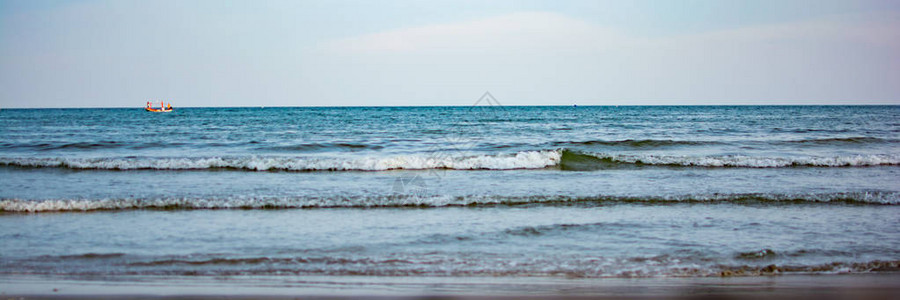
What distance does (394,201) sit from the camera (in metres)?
10.1

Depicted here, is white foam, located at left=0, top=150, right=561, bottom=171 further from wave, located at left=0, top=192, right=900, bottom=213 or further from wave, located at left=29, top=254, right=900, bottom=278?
wave, located at left=29, top=254, right=900, bottom=278

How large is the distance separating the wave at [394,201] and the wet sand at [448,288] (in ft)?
13.6

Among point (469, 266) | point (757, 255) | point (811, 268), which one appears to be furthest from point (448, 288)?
point (811, 268)

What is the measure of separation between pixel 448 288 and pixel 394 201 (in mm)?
4770

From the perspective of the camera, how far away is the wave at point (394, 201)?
9609 millimetres

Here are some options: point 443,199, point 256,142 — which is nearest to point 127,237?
point 443,199

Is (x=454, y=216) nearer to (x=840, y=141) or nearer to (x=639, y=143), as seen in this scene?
(x=639, y=143)

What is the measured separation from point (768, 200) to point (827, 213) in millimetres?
1275

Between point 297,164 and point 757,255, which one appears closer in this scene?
point 757,255

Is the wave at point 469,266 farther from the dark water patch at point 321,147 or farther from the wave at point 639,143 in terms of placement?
the wave at point 639,143

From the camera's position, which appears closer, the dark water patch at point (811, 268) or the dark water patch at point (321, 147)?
the dark water patch at point (811, 268)

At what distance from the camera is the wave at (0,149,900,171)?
602 inches

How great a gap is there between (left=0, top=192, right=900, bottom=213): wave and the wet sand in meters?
4.13

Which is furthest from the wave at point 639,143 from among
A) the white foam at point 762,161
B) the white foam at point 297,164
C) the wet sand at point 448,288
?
the wet sand at point 448,288
